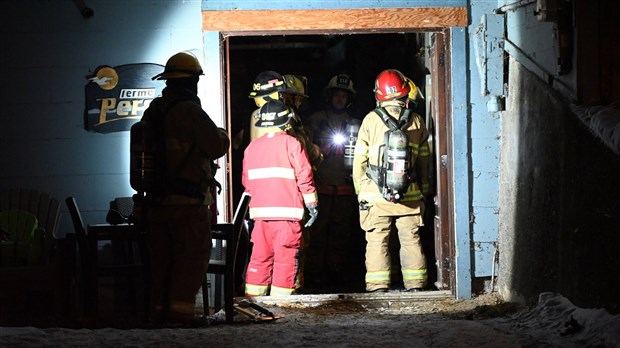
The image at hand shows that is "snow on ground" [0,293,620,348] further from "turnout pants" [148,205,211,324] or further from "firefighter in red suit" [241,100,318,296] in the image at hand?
"firefighter in red suit" [241,100,318,296]

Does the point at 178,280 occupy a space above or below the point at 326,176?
below

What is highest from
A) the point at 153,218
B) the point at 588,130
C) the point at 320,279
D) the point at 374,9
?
the point at 374,9

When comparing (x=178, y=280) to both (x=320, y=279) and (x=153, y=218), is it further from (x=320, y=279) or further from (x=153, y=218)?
(x=320, y=279)

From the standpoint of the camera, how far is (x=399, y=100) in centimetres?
848

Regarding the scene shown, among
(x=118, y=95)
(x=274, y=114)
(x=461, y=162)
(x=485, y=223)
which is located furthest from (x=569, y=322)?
(x=118, y=95)

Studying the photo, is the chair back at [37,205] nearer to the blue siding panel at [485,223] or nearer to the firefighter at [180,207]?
the firefighter at [180,207]

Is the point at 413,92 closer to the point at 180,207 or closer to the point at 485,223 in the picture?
the point at 485,223

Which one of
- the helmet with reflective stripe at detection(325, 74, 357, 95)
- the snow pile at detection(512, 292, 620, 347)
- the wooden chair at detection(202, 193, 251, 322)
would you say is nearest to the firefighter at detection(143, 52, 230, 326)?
the wooden chair at detection(202, 193, 251, 322)

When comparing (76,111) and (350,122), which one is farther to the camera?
(350,122)

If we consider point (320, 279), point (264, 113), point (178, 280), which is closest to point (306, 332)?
point (178, 280)

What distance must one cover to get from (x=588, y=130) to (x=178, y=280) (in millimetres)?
3044

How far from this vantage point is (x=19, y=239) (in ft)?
23.4

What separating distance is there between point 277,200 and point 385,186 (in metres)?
1.06

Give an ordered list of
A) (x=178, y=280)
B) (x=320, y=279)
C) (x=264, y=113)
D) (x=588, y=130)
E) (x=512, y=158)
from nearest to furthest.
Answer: (x=588, y=130)
(x=178, y=280)
(x=512, y=158)
(x=264, y=113)
(x=320, y=279)
